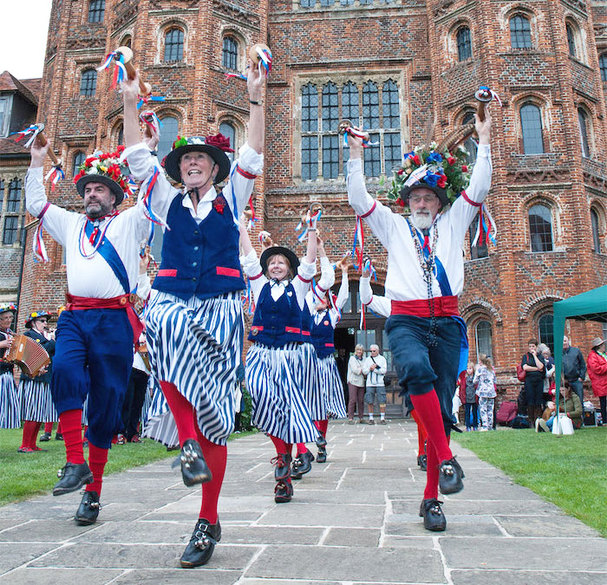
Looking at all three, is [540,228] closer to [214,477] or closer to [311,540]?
[311,540]

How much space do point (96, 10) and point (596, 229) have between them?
2091cm

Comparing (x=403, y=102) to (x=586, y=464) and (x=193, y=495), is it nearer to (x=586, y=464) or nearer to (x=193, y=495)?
(x=586, y=464)

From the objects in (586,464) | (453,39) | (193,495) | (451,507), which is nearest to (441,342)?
(451,507)

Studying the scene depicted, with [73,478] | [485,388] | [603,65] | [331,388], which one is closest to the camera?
[73,478]

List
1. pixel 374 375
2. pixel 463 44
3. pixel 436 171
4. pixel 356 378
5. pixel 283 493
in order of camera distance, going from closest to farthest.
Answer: pixel 436 171, pixel 283 493, pixel 356 378, pixel 374 375, pixel 463 44

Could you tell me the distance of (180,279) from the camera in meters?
3.18

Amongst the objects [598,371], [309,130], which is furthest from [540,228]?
[309,130]

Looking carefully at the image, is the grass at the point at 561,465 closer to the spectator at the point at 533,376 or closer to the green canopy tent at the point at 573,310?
the green canopy tent at the point at 573,310

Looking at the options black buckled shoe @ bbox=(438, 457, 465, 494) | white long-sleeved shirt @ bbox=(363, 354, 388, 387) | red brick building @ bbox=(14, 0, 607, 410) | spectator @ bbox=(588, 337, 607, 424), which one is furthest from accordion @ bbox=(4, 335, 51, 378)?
red brick building @ bbox=(14, 0, 607, 410)

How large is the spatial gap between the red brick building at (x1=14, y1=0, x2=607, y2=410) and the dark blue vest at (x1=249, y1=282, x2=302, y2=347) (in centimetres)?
1293

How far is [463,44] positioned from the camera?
795 inches

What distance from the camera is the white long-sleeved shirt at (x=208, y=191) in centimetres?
330

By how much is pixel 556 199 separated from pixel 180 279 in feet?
57.9

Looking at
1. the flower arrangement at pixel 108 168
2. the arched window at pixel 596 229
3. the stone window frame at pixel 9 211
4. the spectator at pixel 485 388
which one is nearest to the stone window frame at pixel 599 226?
the arched window at pixel 596 229
